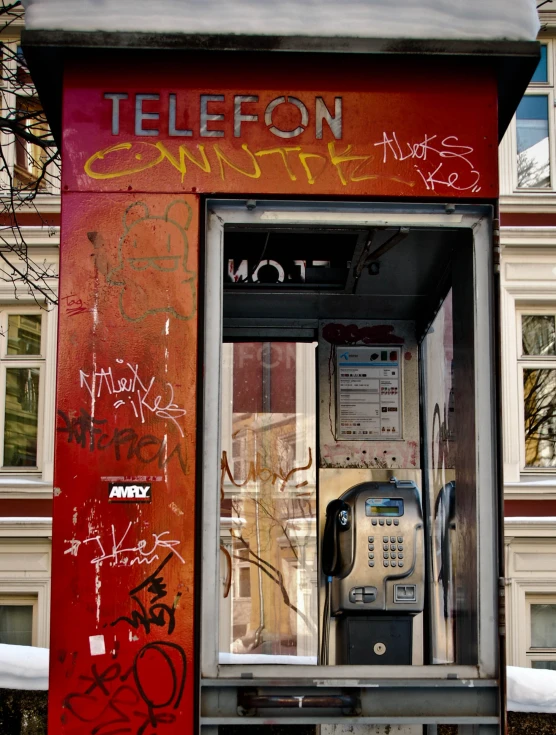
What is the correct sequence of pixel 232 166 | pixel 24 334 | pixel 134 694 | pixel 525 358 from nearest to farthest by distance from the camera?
pixel 134 694 → pixel 232 166 → pixel 525 358 → pixel 24 334

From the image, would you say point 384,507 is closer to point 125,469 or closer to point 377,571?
point 377,571

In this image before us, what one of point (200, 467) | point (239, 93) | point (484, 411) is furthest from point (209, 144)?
point (484, 411)

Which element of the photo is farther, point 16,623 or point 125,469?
point 16,623

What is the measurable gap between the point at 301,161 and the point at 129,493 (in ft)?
3.94

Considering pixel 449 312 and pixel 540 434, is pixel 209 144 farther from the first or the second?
pixel 540 434

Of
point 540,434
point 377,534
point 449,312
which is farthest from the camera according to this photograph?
point 540,434

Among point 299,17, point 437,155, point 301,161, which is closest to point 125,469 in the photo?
point 301,161

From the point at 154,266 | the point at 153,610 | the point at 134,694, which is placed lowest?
the point at 134,694

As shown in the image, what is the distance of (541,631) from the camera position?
10.5 m

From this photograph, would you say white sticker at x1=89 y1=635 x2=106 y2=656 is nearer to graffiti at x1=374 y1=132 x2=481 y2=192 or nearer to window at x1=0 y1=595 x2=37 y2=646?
graffiti at x1=374 y1=132 x2=481 y2=192

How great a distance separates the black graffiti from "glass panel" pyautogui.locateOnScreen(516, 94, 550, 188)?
9.17m

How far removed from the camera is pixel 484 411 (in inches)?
117

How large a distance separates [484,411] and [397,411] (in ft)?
5.39

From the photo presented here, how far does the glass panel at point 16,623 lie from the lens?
10.5 metres
